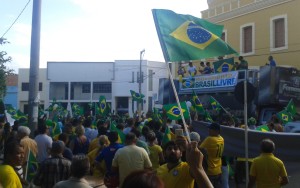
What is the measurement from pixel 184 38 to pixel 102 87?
44.7m

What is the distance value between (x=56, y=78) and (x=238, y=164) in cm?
4365

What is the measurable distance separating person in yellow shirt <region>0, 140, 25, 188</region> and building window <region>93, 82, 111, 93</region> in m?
45.2

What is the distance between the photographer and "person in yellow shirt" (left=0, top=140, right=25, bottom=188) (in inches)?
178

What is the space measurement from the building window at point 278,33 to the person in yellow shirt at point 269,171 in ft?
73.6

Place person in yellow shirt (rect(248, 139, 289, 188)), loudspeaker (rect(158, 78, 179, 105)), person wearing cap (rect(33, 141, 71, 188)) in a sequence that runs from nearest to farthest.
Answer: person wearing cap (rect(33, 141, 71, 188)), person in yellow shirt (rect(248, 139, 289, 188)), loudspeaker (rect(158, 78, 179, 105))

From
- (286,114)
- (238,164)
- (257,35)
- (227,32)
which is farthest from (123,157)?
(227,32)

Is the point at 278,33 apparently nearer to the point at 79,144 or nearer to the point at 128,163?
the point at 79,144

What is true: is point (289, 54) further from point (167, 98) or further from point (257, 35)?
point (167, 98)

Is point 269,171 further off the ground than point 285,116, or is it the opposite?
point 285,116

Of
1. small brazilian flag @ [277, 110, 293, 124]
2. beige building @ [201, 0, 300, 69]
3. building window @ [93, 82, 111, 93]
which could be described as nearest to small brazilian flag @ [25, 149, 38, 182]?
small brazilian flag @ [277, 110, 293, 124]

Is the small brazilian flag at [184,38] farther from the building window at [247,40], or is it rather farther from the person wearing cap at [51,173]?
the building window at [247,40]

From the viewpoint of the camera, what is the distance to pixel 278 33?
2784 cm

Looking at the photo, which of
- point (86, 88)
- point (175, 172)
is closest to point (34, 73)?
point (175, 172)

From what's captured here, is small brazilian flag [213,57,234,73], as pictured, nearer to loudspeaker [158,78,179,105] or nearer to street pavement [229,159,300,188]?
loudspeaker [158,78,179,105]
